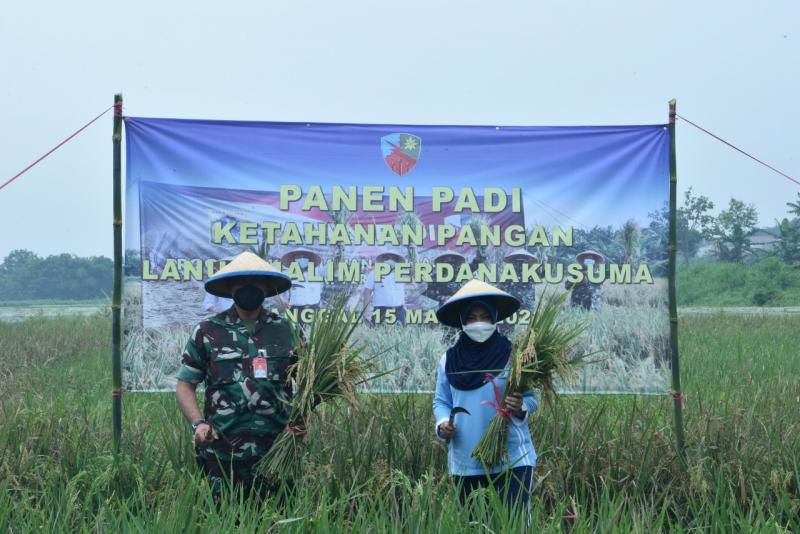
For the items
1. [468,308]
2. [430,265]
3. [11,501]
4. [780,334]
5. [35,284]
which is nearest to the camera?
[11,501]

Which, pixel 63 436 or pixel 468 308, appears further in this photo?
pixel 63 436

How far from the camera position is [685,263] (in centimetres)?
4884

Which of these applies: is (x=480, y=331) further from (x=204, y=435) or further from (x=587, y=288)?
(x=587, y=288)

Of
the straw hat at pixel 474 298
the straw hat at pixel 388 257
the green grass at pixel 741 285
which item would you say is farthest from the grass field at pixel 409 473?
the green grass at pixel 741 285

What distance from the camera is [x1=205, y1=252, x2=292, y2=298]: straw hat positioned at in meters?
4.25

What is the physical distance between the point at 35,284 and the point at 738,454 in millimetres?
55542

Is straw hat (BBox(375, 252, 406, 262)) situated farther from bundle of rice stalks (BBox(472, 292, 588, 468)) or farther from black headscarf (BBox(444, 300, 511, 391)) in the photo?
bundle of rice stalks (BBox(472, 292, 588, 468))

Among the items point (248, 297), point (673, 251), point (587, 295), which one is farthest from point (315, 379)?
point (673, 251)

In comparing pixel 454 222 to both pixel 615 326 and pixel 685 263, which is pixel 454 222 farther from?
pixel 685 263

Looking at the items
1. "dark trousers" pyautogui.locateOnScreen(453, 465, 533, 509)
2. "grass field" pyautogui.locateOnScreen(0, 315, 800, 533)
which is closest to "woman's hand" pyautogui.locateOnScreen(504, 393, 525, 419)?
"dark trousers" pyautogui.locateOnScreen(453, 465, 533, 509)

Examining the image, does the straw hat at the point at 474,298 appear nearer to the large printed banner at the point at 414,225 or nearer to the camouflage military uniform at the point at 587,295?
the large printed banner at the point at 414,225

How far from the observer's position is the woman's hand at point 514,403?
3.95 m

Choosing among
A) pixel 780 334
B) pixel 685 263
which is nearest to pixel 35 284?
pixel 685 263

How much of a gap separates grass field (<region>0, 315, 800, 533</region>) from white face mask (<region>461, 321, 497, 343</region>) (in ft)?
2.13
